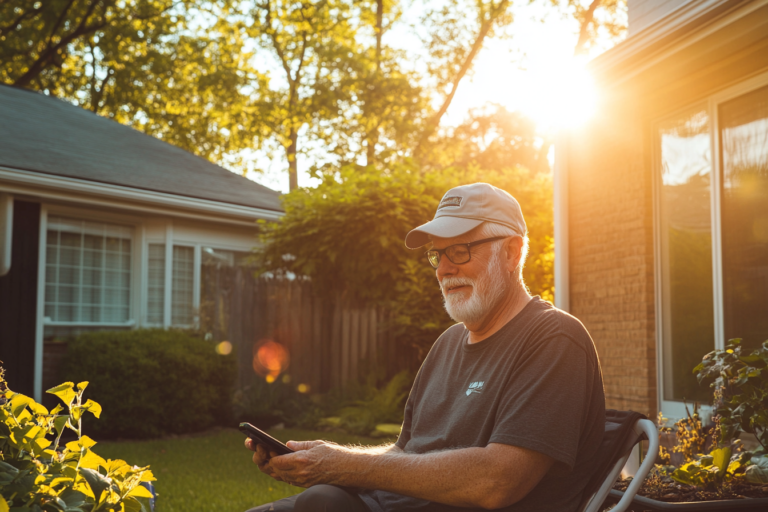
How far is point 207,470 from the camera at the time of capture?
6.66 meters

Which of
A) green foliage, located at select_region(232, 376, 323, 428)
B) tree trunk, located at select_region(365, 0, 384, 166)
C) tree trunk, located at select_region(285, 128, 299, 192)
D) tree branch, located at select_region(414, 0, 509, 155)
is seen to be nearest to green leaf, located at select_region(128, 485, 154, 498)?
green foliage, located at select_region(232, 376, 323, 428)

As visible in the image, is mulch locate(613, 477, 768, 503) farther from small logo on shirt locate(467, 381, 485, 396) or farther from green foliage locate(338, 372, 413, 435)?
green foliage locate(338, 372, 413, 435)

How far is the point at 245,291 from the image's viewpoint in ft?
34.5

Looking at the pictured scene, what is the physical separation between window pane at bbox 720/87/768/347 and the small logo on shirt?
3332 millimetres

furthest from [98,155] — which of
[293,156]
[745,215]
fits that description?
[293,156]

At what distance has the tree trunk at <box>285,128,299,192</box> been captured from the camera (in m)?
22.9

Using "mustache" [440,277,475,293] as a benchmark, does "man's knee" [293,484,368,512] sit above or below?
below

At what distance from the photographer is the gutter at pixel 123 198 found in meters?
9.02

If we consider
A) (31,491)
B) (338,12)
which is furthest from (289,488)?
(338,12)

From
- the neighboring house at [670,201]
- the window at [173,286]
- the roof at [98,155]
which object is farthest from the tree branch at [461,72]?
the neighboring house at [670,201]

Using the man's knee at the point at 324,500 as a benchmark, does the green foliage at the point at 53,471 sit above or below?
above

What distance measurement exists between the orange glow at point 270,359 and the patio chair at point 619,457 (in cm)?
872

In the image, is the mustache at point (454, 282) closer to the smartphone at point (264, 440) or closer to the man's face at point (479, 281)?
the man's face at point (479, 281)

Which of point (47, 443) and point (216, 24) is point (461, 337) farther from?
point (216, 24)
